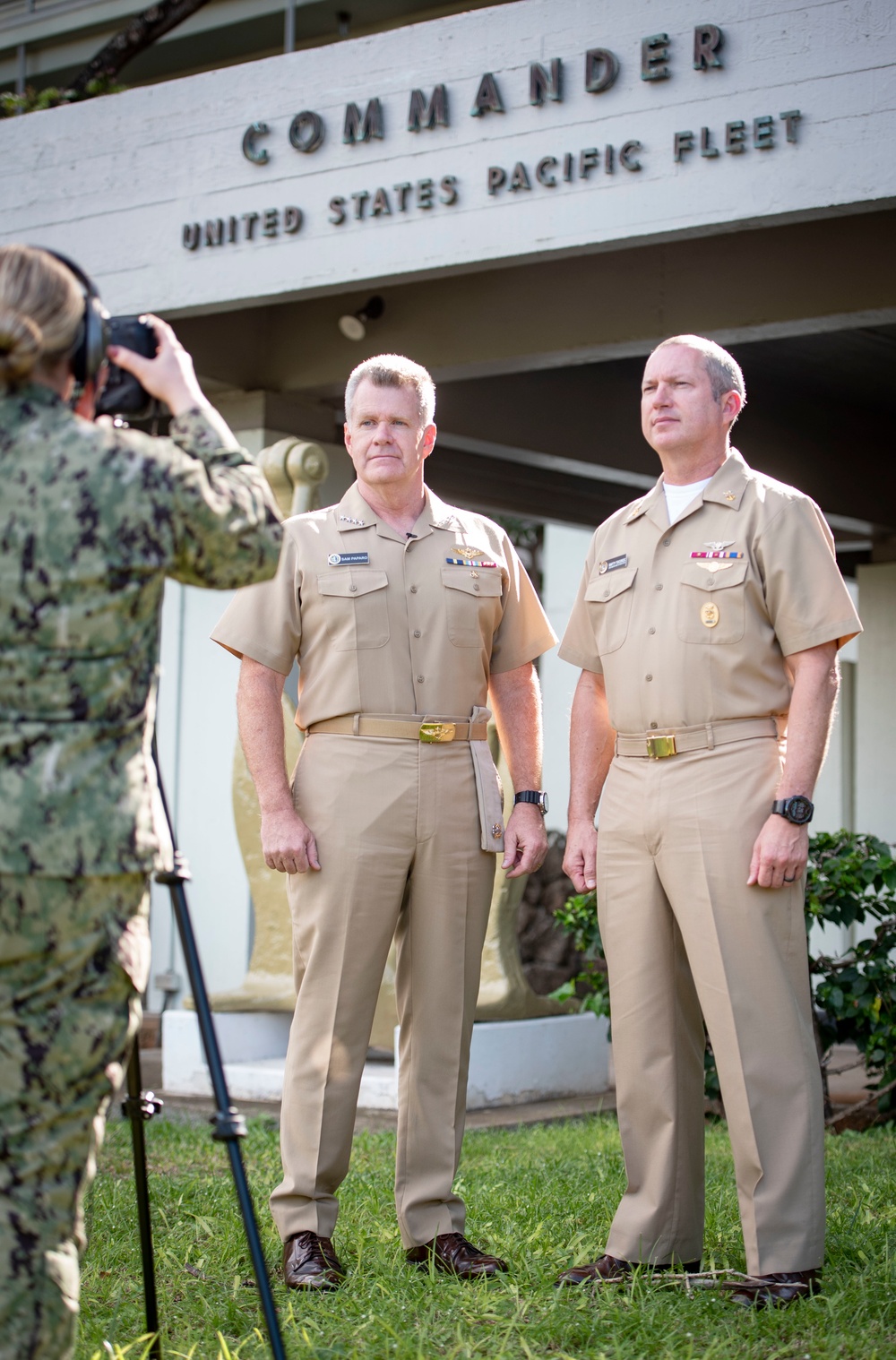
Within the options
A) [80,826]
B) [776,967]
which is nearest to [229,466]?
[80,826]

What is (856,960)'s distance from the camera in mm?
5668

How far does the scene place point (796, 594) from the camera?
3.38 meters

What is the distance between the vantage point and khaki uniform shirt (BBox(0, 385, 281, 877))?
6.94ft

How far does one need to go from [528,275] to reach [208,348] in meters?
1.60

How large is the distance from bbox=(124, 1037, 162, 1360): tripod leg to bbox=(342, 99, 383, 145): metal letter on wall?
4.42 m

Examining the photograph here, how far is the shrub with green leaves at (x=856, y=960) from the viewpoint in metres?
5.53

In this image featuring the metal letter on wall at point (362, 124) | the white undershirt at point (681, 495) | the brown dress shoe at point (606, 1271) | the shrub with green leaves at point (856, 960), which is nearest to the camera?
the brown dress shoe at point (606, 1271)

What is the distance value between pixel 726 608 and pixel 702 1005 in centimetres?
88

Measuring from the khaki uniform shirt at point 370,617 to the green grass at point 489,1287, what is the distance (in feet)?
4.22

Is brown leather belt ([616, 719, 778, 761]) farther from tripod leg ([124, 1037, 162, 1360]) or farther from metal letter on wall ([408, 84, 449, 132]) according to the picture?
metal letter on wall ([408, 84, 449, 132])

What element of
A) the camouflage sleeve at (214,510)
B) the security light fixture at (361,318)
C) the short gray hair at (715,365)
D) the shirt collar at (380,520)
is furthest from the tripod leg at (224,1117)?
the security light fixture at (361,318)

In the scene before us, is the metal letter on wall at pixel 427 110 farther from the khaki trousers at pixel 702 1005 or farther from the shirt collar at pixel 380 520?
the khaki trousers at pixel 702 1005

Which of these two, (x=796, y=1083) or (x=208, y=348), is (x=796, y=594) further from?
(x=208, y=348)

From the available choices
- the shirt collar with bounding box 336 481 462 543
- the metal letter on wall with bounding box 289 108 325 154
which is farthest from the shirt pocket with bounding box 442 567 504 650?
the metal letter on wall with bounding box 289 108 325 154
